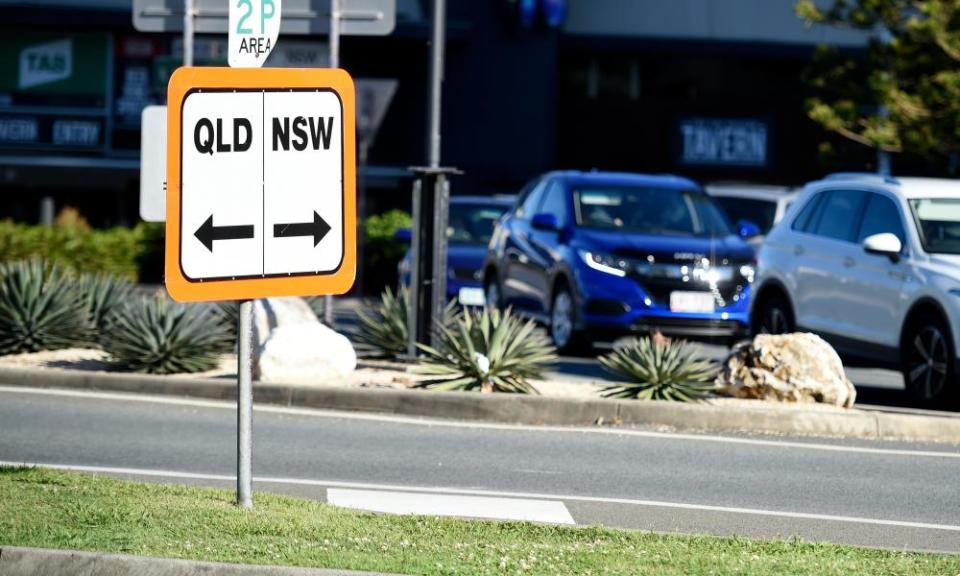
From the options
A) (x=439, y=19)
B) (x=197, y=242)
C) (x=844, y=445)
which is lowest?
(x=844, y=445)

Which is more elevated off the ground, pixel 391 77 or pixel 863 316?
pixel 391 77

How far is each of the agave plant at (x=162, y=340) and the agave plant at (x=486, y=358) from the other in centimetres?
187

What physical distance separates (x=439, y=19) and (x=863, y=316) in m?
4.34

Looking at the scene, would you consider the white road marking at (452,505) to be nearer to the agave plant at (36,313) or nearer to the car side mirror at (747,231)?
the agave plant at (36,313)

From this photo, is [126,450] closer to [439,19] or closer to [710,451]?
[710,451]

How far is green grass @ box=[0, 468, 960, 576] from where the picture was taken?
707 cm

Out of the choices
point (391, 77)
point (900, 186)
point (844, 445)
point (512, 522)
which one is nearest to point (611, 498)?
point (512, 522)

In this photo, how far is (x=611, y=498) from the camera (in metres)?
9.91

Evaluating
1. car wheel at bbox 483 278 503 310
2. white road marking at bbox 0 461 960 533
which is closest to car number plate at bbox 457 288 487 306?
car wheel at bbox 483 278 503 310

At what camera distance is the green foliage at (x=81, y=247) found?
3083 centimetres

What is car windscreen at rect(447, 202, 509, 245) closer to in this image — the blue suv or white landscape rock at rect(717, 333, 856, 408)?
the blue suv

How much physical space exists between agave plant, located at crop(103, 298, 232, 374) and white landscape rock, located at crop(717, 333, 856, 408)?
4080mm

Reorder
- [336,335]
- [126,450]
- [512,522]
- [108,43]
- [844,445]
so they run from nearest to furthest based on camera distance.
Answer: [512,522] → [126,450] → [844,445] → [336,335] → [108,43]

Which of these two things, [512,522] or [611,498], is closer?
[512,522]
